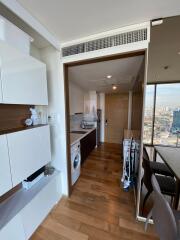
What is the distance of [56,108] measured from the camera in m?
1.78

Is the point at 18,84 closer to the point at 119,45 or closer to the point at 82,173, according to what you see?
the point at 119,45

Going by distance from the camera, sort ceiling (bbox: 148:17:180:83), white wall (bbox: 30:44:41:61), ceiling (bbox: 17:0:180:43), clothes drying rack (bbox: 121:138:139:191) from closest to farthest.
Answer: ceiling (bbox: 17:0:180:43) → ceiling (bbox: 148:17:180:83) → white wall (bbox: 30:44:41:61) → clothes drying rack (bbox: 121:138:139:191)

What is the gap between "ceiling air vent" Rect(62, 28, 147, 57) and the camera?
4.23 feet

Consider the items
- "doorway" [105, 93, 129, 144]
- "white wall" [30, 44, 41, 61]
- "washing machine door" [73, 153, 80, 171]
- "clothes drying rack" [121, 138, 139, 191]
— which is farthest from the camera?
"doorway" [105, 93, 129, 144]

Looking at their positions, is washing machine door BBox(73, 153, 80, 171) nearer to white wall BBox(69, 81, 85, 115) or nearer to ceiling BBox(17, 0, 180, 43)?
white wall BBox(69, 81, 85, 115)

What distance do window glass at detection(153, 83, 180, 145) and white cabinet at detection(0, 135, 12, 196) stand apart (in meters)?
4.78

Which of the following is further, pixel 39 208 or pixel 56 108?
pixel 56 108

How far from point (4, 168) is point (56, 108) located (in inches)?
39.2

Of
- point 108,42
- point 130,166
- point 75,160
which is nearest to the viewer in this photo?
point 108,42

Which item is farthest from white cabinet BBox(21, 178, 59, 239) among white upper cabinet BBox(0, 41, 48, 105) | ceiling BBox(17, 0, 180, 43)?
ceiling BBox(17, 0, 180, 43)

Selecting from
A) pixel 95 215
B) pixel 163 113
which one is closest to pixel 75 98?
pixel 95 215

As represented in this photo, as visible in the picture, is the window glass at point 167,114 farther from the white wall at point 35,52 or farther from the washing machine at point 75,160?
the white wall at point 35,52

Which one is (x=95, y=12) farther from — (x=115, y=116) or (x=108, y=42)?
(x=115, y=116)

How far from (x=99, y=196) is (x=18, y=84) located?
205 cm
